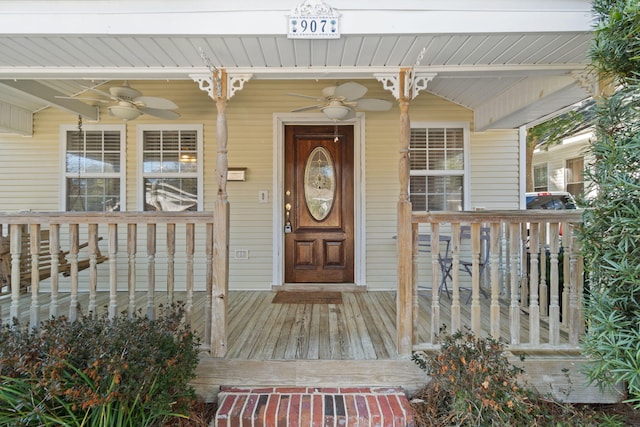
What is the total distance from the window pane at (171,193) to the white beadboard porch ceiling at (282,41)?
182 cm

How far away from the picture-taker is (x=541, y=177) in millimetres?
11984

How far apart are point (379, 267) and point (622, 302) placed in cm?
283

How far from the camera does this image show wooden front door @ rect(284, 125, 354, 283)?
182 inches

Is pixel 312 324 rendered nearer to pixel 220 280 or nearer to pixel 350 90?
pixel 220 280

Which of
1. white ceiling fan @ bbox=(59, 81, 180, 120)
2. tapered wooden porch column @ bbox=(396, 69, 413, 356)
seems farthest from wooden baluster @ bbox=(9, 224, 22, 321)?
tapered wooden porch column @ bbox=(396, 69, 413, 356)

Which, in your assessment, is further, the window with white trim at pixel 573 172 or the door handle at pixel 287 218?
the window with white trim at pixel 573 172

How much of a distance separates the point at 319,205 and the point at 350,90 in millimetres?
1723

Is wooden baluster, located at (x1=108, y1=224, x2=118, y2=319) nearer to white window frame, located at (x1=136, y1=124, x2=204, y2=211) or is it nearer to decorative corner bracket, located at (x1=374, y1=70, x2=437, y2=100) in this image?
white window frame, located at (x1=136, y1=124, x2=204, y2=211)

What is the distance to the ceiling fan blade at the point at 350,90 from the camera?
3.21 metres

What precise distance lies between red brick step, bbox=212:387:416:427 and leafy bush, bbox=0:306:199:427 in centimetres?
32

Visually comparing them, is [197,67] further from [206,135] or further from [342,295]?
[342,295]

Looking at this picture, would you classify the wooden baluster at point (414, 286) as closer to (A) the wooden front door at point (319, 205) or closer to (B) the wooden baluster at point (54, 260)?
(A) the wooden front door at point (319, 205)

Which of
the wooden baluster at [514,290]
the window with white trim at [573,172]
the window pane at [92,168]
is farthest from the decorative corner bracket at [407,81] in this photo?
the window with white trim at [573,172]

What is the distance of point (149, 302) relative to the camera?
2.59m
